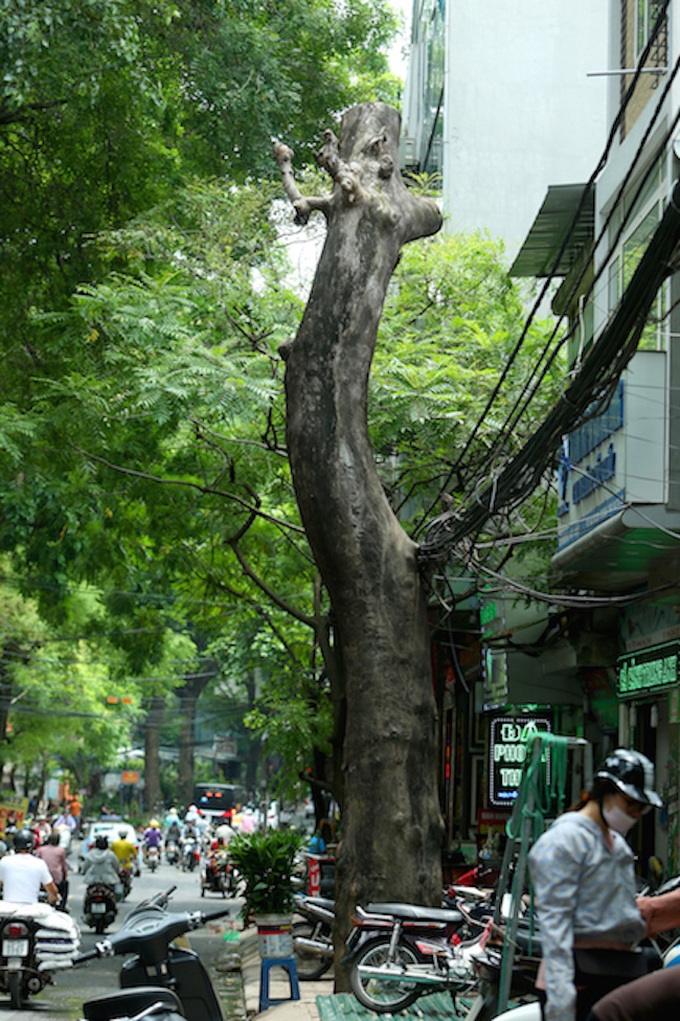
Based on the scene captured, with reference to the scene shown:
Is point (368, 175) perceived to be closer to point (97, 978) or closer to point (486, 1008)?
point (486, 1008)

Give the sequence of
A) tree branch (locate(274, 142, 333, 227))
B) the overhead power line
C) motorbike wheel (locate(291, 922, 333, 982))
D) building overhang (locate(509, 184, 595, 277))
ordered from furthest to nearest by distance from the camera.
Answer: motorbike wheel (locate(291, 922, 333, 982)), building overhang (locate(509, 184, 595, 277)), tree branch (locate(274, 142, 333, 227)), the overhead power line

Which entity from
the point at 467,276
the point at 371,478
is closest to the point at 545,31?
the point at 467,276

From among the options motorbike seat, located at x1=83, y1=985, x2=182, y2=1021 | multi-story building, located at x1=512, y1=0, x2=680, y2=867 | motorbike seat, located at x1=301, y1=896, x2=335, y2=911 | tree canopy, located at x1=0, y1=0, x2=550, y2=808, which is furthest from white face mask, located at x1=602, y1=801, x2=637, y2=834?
motorbike seat, located at x1=301, y1=896, x2=335, y2=911

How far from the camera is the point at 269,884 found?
42.5 feet

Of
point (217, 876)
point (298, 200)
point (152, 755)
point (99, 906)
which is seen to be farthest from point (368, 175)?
point (152, 755)

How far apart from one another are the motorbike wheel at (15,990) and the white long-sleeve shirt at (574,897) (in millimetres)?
8516

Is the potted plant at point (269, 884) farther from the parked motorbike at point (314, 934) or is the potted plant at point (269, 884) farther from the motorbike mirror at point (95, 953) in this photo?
the motorbike mirror at point (95, 953)

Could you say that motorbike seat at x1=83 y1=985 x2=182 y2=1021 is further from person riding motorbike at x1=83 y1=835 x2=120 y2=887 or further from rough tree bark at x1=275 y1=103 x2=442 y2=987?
person riding motorbike at x1=83 y1=835 x2=120 y2=887

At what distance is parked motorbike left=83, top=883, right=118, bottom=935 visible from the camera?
67.6ft

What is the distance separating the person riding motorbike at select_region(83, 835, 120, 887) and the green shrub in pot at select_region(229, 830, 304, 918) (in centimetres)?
753

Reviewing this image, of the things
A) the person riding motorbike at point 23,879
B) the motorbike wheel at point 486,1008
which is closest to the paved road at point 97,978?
the person riding motorbike at point 23,879

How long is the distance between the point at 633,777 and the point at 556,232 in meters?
11.4

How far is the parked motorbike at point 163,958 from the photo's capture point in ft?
22.6

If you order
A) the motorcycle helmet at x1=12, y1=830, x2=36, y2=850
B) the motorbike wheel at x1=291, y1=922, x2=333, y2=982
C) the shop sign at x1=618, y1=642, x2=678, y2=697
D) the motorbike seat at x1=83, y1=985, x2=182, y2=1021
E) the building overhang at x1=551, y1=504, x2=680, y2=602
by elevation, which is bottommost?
the motorbike wheel at x1=291, y1=922, x2=333, y2=982
